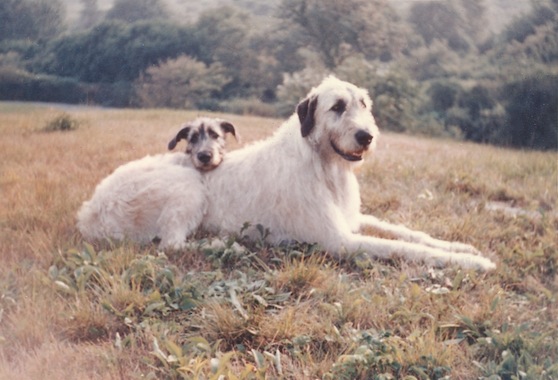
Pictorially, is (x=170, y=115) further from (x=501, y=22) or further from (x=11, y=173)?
(x=501, y=22)

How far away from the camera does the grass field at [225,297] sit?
2887 mm

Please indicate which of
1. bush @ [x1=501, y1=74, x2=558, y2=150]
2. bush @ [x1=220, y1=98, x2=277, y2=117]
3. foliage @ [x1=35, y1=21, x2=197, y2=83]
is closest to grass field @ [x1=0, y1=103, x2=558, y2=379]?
bush @ [x1=220, y1=98, x2=277, y2=117]

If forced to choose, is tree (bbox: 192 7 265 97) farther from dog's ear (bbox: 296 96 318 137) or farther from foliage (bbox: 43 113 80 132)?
foliage (bbox: 43 113 80 132)

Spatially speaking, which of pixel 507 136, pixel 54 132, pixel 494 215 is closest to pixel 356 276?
pixel 494 215

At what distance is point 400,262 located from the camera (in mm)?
4461

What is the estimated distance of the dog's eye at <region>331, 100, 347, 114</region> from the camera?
14.6 feet

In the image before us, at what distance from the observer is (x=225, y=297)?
3611mm

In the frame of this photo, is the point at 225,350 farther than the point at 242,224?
No

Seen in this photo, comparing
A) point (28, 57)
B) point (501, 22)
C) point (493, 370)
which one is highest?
point (501, 22)

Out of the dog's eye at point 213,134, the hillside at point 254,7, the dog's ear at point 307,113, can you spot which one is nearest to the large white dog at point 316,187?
the dog's ear at point 307,113

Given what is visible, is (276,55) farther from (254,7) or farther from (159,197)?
(159,197)

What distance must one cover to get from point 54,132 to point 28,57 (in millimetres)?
798

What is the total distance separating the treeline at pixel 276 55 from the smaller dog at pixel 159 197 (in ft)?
1.34

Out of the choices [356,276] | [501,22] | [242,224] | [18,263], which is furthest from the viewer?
[501,22]
